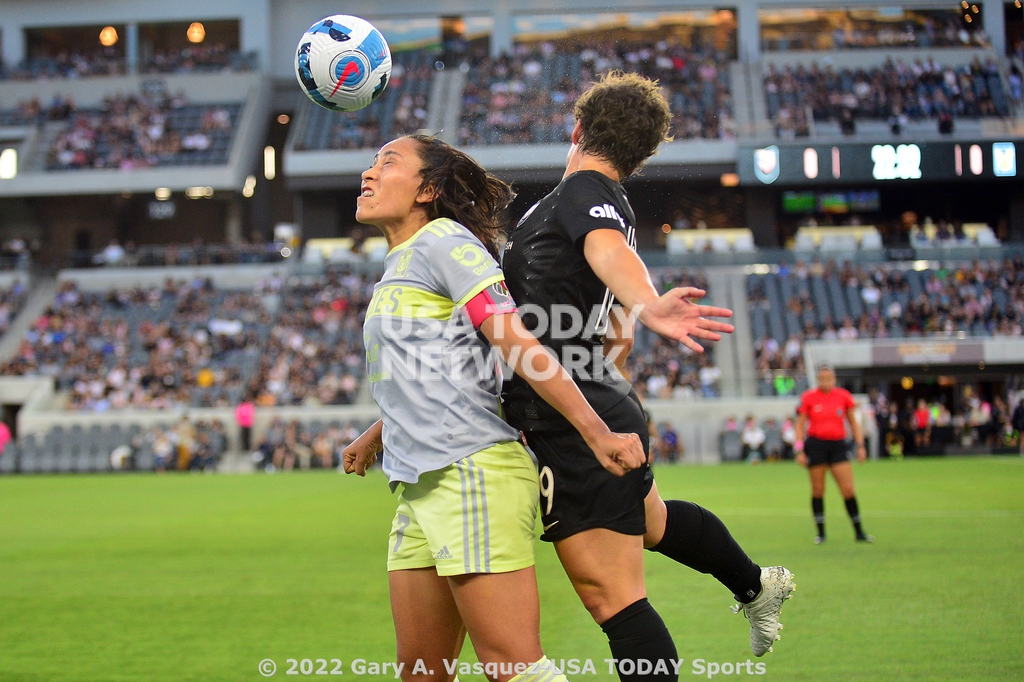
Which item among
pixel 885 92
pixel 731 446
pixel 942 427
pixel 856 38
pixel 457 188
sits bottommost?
pixel 731 446

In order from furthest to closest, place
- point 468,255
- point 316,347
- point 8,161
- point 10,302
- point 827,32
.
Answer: point 8,161, point 10,302, point 316,347, point 827,32, point 468,255

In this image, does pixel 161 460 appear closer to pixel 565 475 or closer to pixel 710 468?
pixel 710 468

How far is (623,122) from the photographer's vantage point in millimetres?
3285

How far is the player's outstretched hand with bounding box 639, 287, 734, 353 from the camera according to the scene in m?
2.77

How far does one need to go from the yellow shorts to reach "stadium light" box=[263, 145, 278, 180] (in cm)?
4190

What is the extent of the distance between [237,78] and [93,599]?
36.4 metres

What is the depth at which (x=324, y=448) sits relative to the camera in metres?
26.7

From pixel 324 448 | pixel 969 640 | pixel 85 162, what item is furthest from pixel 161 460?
pixel 969 640

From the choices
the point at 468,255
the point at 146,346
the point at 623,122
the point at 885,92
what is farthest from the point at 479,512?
the point at 146,346

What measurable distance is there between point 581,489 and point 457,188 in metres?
1.04

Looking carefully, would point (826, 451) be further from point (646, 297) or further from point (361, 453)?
point (646, 297)

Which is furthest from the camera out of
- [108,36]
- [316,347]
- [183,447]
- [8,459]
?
[108,36]

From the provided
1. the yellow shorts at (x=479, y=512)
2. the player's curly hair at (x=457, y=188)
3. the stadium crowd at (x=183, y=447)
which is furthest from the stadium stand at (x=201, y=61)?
the yellow shorts at (x=479, y=512)

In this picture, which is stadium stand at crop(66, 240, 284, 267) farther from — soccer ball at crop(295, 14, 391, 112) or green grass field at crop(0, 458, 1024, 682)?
soccer ball at crop(295, 14, 391, 112)
